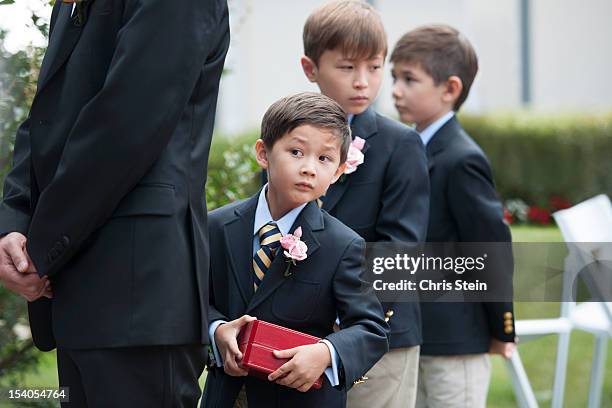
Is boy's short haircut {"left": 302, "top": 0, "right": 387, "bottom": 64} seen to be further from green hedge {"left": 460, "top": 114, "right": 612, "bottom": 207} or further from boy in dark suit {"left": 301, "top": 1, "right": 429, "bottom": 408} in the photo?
green hedge {"left": 460, "top": 114, "right": 612, "bottom": 207}

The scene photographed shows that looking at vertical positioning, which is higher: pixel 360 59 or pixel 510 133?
pixel 360 59

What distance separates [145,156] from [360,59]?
1189 mm

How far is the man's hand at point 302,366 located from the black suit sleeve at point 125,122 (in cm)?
56

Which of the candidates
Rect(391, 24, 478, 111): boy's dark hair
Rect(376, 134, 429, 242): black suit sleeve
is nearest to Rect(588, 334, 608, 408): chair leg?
Rect(391, 24, 478, 111): boy's dark hair

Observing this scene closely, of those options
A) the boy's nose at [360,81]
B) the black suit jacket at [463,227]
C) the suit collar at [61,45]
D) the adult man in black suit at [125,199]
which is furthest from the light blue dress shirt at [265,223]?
→ the black suit jacket at [463,227]

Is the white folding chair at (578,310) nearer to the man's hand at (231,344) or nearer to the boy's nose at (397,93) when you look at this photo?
the boy's nose at (397,93)

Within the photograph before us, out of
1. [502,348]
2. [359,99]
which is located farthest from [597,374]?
[359,99]

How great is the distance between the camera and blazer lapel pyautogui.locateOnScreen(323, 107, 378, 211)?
334 cm

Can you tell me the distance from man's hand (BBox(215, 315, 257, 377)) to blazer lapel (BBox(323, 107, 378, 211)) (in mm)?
728

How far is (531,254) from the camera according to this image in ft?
18.3

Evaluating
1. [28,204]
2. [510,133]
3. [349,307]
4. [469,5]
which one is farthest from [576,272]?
[469,5]

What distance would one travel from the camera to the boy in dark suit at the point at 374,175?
11.0 feet

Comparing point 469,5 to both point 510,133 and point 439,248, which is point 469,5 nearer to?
point 510,133

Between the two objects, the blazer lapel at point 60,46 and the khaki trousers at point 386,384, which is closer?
the blazer lapel at point 60,46
